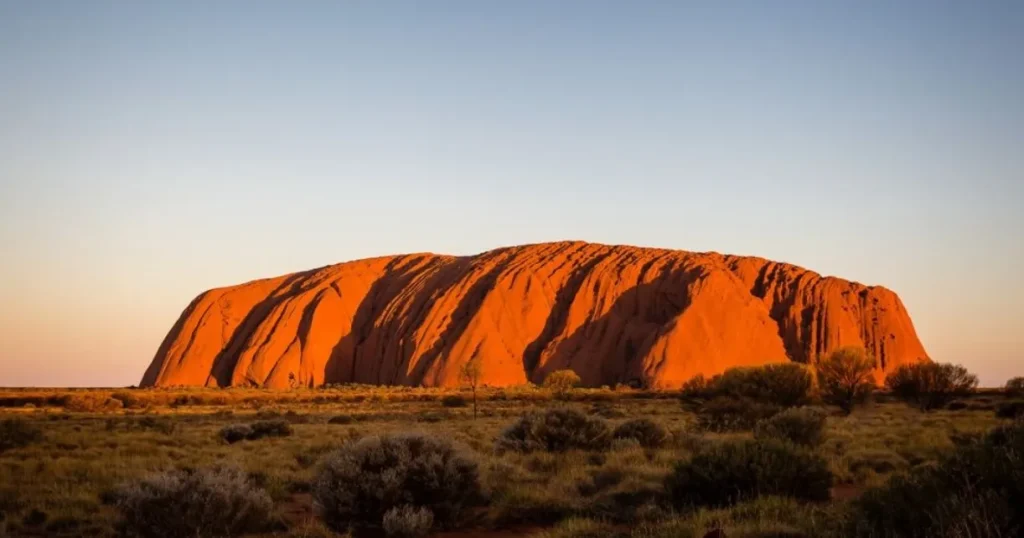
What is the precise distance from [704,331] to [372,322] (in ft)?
105

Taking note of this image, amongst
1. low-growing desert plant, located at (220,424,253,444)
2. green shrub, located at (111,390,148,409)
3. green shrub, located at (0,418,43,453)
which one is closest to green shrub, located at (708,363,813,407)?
low-growing desert plant, located at (220,424,253,444)

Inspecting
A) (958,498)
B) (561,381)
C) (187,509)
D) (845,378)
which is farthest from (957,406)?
(187,509)

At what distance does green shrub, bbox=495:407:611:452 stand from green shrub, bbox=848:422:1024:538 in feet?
32.7

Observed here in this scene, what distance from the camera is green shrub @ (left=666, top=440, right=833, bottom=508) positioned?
9.36 metres

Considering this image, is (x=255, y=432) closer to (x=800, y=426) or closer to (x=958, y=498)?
(x=800, y=426)

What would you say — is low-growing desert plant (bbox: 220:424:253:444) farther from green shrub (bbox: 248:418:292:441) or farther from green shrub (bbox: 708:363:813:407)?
green shrub (bbox: 708:363:813:407)

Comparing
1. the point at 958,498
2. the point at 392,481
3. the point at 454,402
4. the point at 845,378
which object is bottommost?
the point at 454,402

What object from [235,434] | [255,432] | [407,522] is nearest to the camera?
[407,522]

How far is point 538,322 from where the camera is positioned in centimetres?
6825

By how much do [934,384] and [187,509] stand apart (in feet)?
122

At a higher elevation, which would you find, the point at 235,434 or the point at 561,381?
the point at 235,434

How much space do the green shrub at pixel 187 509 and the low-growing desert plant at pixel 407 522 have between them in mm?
1677

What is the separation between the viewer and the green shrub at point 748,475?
9.36 meters

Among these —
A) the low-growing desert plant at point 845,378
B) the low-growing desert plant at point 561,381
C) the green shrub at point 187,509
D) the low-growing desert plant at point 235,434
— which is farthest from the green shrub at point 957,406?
the green shrub at point 187,509
